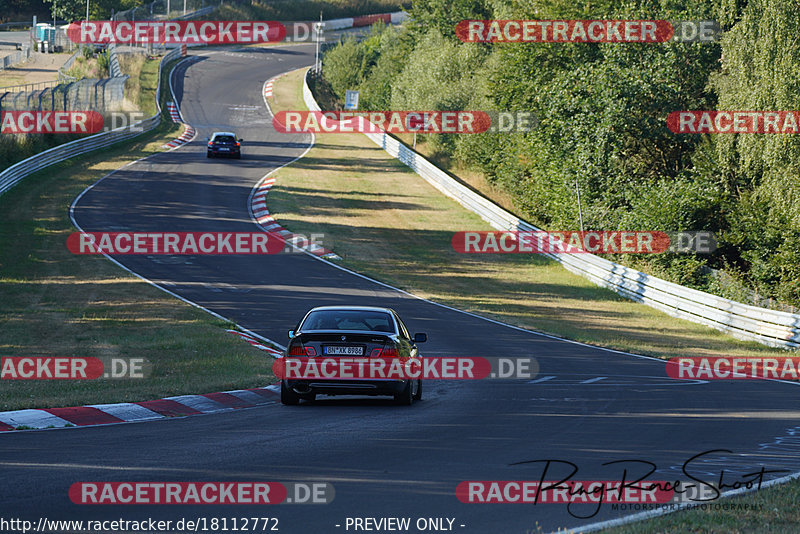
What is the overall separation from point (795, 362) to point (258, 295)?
45.5 ft

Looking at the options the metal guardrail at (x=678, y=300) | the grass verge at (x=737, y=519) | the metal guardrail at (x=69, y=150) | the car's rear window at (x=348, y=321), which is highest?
the metal guardrail at (x=69, y=150)

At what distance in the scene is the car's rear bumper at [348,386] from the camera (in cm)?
1218

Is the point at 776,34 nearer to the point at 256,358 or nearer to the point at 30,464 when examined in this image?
the point at 256,358

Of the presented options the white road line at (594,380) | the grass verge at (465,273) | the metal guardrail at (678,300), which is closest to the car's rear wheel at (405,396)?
the white road line at (594,380)

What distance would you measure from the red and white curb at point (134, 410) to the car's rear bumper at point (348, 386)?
2.92 feet

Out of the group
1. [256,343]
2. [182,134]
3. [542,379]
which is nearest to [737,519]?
[542,379]

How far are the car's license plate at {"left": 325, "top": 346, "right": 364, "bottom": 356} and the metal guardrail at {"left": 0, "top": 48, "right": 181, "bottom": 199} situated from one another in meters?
29.1

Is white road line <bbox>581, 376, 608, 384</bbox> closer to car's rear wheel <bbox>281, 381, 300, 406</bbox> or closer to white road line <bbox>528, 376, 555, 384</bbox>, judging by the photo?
white road line <bbox>528, 376, 555, 384</bbox>

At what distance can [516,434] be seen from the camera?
10336mm

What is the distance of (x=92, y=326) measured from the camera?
19.4 meters

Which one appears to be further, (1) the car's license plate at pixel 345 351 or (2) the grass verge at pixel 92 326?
(2) the grass verge at pixel 92 326

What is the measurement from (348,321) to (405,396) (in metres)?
1.38

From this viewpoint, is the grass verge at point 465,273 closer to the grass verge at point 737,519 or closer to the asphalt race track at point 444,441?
the grass verge at point 737,519

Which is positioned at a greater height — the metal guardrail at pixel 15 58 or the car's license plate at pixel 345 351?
the metal guardrail at pixel 15 58
